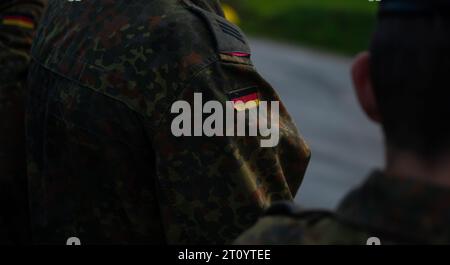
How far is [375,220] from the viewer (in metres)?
1.52

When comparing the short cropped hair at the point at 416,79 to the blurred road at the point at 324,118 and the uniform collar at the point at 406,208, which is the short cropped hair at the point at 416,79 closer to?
the uniform collar at the point at 406,208

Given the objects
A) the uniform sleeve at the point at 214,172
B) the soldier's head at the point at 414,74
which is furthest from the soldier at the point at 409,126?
the uniform sleeve at the point at 214,172

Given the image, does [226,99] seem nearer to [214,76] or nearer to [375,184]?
[214,76]

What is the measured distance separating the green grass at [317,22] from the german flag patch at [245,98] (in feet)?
46.2

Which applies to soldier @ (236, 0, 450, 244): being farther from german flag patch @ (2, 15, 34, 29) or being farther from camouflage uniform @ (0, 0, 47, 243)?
german flag patch @ (2, 15, 34, 29)

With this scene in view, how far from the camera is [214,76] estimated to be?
2223mm

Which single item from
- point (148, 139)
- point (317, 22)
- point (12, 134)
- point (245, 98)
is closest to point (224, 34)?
point (245, 98)

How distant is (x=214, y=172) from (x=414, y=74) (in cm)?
82

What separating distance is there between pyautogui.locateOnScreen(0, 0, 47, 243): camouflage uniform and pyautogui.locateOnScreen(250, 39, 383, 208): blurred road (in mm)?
6077

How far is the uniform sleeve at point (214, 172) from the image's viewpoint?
87.3 inches

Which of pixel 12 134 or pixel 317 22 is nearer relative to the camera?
pixel 12 134

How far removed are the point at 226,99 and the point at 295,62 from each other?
13523 mm

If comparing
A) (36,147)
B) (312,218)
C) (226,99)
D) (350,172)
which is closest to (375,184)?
(312,218)

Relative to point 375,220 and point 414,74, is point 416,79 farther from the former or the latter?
point 375,220
